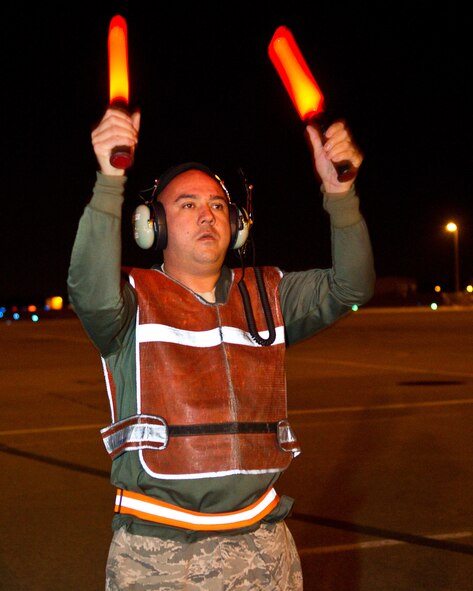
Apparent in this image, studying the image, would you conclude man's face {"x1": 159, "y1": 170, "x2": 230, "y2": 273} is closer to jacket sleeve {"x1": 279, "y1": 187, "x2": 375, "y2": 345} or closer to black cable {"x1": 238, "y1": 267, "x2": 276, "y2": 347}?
black cable {"x1": 238, "y1": 267, "x2": 276, "y2": 347}

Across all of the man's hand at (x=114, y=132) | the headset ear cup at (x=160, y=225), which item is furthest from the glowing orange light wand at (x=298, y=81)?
the headset ear cup at (x=160, y=225)

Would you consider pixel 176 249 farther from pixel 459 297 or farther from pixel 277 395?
pixel 459 297

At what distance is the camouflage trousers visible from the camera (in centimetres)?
273

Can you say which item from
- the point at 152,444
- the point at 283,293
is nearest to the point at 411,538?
the point at 283,293

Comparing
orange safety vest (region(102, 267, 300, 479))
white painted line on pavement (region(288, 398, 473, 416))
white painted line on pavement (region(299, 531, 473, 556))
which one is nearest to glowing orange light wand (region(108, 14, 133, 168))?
orange safety vest (region(102, 267, 300, 479))

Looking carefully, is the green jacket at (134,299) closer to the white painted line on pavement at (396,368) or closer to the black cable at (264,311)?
the black cable at (264,311)

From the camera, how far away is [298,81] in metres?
2.57

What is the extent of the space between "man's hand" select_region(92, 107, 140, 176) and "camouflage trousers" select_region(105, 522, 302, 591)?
1082 millimetres

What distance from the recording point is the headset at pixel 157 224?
3066 millimetres

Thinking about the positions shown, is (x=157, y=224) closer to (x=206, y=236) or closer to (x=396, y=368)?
(x=206, y=236)

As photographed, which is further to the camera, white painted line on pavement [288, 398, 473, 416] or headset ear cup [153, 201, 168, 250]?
white painted line on pavement [288, 398, 473, 416]

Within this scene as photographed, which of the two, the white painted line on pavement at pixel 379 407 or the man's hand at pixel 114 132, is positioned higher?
the man's hand at pixel 114 132

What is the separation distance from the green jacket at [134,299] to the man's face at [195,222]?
138 millimetres

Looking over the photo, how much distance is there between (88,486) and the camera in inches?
295
